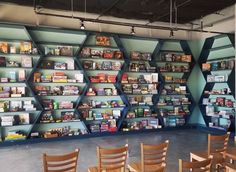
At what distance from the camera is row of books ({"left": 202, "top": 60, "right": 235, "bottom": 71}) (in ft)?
22.5

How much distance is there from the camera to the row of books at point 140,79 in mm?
7145

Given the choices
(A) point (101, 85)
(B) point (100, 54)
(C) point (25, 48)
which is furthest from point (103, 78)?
(C) point (25, 48)

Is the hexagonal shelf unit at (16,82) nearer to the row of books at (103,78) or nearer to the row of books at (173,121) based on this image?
the row of books at (103,78)

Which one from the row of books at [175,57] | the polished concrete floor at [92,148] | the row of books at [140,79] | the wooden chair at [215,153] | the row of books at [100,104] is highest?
the row of books at [175,57]

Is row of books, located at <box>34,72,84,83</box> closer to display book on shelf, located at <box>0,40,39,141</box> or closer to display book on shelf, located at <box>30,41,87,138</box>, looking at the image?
display book on shelf, located at <box>30,41,87,138</box>

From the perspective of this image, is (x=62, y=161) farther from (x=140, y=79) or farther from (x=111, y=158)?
(x=140, y=79)

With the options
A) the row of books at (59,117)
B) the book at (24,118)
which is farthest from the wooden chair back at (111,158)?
the book at (24,118)

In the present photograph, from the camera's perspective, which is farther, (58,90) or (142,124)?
(142,124)

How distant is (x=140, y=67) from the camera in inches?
290

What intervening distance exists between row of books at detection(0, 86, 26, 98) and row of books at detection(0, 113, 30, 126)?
0.54 m

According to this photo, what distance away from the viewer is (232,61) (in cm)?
679

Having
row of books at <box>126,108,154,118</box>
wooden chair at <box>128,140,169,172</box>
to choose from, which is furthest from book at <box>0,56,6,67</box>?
wooden chair at <box>128,140,169,172</box>

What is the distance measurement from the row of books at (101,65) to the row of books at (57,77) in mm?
356

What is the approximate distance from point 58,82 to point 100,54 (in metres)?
1.49
